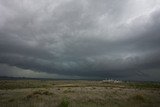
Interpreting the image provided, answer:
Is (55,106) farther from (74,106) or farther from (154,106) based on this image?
(154,106)

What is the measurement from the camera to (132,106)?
20.8 meters

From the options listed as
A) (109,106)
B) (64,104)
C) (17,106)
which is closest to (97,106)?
(109,106)

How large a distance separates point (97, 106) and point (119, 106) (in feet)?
7.50

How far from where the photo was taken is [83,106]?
2003 cm

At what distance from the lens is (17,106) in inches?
782

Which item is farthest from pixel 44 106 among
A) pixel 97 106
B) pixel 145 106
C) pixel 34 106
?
pixel 145 106

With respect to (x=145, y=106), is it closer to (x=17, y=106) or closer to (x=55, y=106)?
(x=55, y=106)

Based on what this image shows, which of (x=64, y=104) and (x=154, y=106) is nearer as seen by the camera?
(x=64, y=104)

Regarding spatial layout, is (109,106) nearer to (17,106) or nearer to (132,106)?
(132,106)

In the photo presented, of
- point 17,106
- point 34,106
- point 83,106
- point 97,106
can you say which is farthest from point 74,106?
point 17,106

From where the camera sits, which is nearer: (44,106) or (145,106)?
(44,106)

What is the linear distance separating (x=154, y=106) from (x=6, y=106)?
14209 millimetres

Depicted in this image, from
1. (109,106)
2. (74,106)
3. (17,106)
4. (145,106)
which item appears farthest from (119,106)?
(17,106)

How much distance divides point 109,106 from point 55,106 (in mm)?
5193
